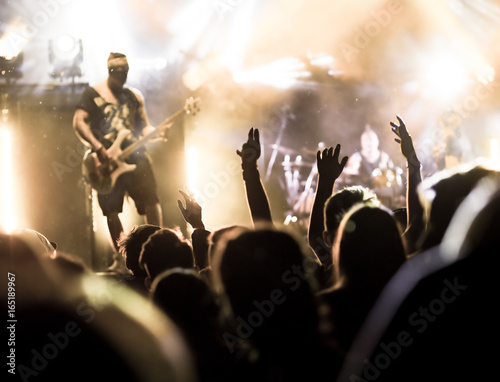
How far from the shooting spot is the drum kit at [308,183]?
33.0ft

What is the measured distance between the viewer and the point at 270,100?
34.1 feet

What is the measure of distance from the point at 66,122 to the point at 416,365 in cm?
731

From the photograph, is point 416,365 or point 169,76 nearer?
point 416,365

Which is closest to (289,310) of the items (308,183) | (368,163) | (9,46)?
(9,46)

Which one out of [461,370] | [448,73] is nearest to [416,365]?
[461,370]

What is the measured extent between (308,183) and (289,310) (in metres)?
8.87

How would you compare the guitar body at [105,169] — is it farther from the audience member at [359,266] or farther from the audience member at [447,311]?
the audience member at [447,311]

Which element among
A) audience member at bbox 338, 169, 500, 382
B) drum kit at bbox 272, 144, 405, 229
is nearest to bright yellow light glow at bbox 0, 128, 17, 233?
drum kit at bbox 272, 144, 405, 229

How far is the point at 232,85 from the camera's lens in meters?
9.74

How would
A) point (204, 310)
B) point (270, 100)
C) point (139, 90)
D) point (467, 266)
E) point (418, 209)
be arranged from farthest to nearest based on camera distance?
point (270, 100) → point (139, 90) → point (418, 209) → point (204, 310) → point (467, 266)

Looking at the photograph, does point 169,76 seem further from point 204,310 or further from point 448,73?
point 204,310

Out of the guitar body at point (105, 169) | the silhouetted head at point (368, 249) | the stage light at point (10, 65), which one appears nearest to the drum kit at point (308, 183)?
the guitar body at point (105, 169)

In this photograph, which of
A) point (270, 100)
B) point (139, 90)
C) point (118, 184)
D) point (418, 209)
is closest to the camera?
point (418, 209)

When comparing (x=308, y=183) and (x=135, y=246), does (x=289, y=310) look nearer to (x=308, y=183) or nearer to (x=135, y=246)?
(x=135, y=246)
